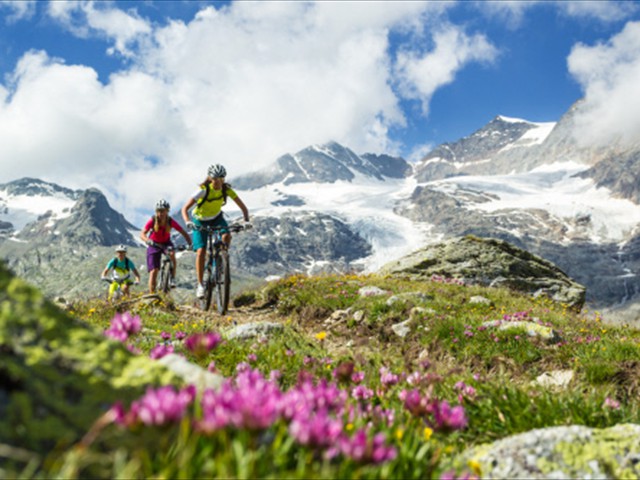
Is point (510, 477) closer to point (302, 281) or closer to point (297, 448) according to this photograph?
point (297, 448)

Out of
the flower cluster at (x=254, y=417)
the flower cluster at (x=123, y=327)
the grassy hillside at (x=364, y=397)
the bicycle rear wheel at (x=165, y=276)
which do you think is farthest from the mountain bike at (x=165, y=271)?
the flower cluster at (x=254, y=417)

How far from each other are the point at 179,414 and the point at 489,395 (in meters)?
3.36

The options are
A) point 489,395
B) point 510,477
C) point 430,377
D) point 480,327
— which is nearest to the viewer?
point 510,477

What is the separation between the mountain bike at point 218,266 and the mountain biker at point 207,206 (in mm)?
129

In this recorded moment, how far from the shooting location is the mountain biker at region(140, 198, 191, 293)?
47.8 feet

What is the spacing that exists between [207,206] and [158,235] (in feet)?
10.1

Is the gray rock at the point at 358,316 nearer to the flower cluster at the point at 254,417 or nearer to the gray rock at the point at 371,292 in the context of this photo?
the gray rock at the point at 371,292

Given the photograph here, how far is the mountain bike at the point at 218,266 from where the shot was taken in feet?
41.7

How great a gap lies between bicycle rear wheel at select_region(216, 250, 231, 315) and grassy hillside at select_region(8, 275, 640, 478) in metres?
0.76

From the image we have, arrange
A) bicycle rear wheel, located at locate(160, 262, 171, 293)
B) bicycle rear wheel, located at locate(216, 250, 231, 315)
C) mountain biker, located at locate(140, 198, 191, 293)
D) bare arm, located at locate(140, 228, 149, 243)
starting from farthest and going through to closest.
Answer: bicycle rear wheel, located at locate(160, 262, 171, 293)
mountain biker, located at locate(140, 198, 191, 293)
bare arm, located at locate(140, 228, 149, 243)
bicycle rear wheel, located at locate(216, 250, 231, 315)

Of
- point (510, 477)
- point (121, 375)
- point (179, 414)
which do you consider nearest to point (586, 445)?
point (510, 477)

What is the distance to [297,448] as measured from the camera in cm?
234

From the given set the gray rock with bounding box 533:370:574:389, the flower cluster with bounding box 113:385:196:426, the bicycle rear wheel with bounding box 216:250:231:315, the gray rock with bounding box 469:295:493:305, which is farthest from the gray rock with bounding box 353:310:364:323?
the flower cluster with bounding box 113:385:196:426

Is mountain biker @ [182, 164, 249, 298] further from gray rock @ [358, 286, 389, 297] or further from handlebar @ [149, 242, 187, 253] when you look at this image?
gray rock @ [358, 286, 389, 297]
